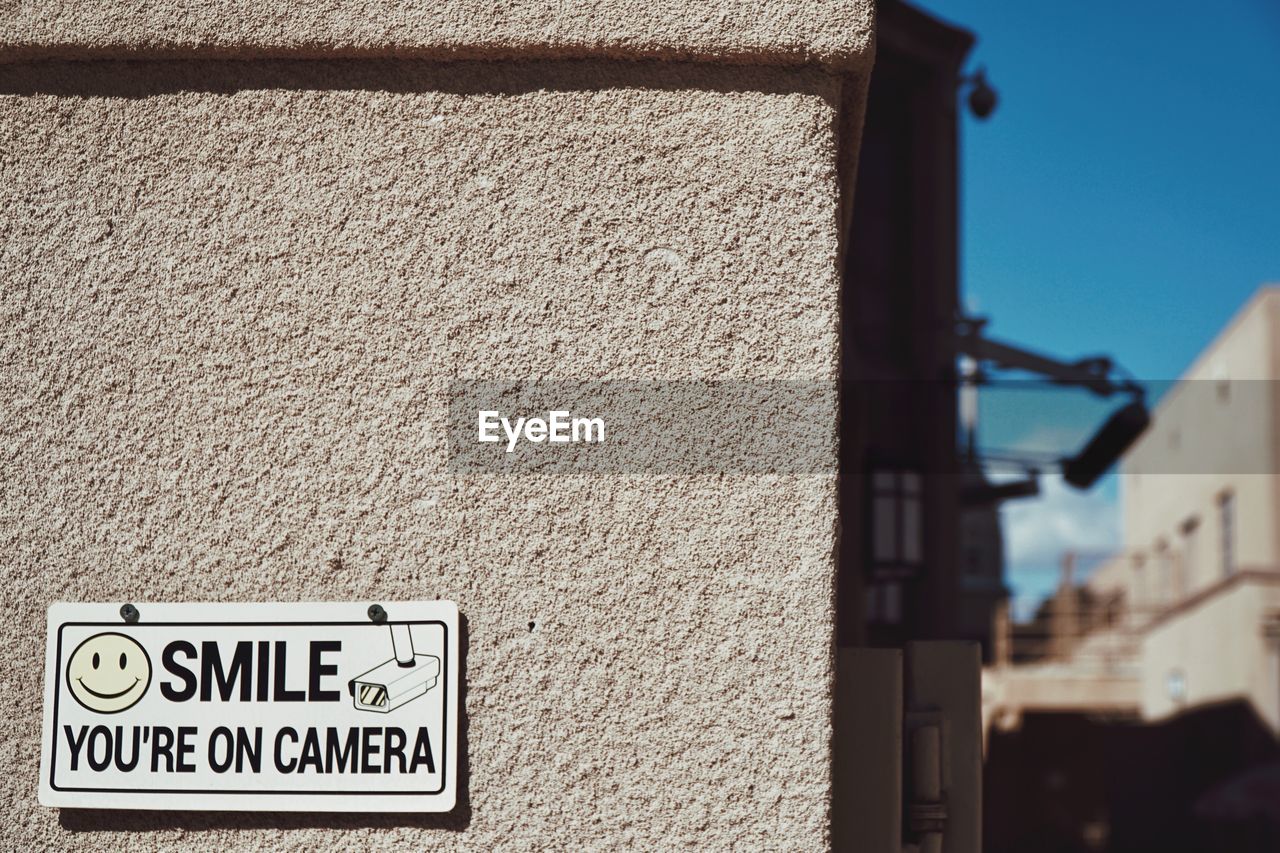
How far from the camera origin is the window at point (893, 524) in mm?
7891

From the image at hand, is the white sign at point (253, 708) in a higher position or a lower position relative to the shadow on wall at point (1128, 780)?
higher

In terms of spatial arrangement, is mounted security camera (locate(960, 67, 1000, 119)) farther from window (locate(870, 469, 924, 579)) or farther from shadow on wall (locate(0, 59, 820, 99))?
shadow on wall (locate(0, 59, 820, 99))

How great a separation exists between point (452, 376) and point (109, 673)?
0.52 meters

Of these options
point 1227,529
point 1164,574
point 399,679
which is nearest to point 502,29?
point 399,679

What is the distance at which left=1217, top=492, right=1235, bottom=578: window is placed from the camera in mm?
21438

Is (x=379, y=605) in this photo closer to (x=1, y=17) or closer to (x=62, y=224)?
(x=62, y=224)

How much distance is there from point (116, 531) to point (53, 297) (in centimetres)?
30

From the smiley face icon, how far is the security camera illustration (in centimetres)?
25

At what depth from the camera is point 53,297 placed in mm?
1562

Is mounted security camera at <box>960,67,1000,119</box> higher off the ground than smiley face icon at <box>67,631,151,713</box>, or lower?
higher

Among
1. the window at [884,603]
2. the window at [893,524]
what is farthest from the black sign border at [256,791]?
the window at [884,603]

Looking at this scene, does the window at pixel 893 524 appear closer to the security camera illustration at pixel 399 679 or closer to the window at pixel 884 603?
the window at pixel 884 603

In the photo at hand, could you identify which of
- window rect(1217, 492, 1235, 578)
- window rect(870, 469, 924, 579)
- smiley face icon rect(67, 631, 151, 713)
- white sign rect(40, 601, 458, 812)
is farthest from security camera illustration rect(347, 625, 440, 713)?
window rect(1217, 492, 1235, 578)

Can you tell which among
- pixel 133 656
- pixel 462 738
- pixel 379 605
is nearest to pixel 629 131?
pixel 379 605
